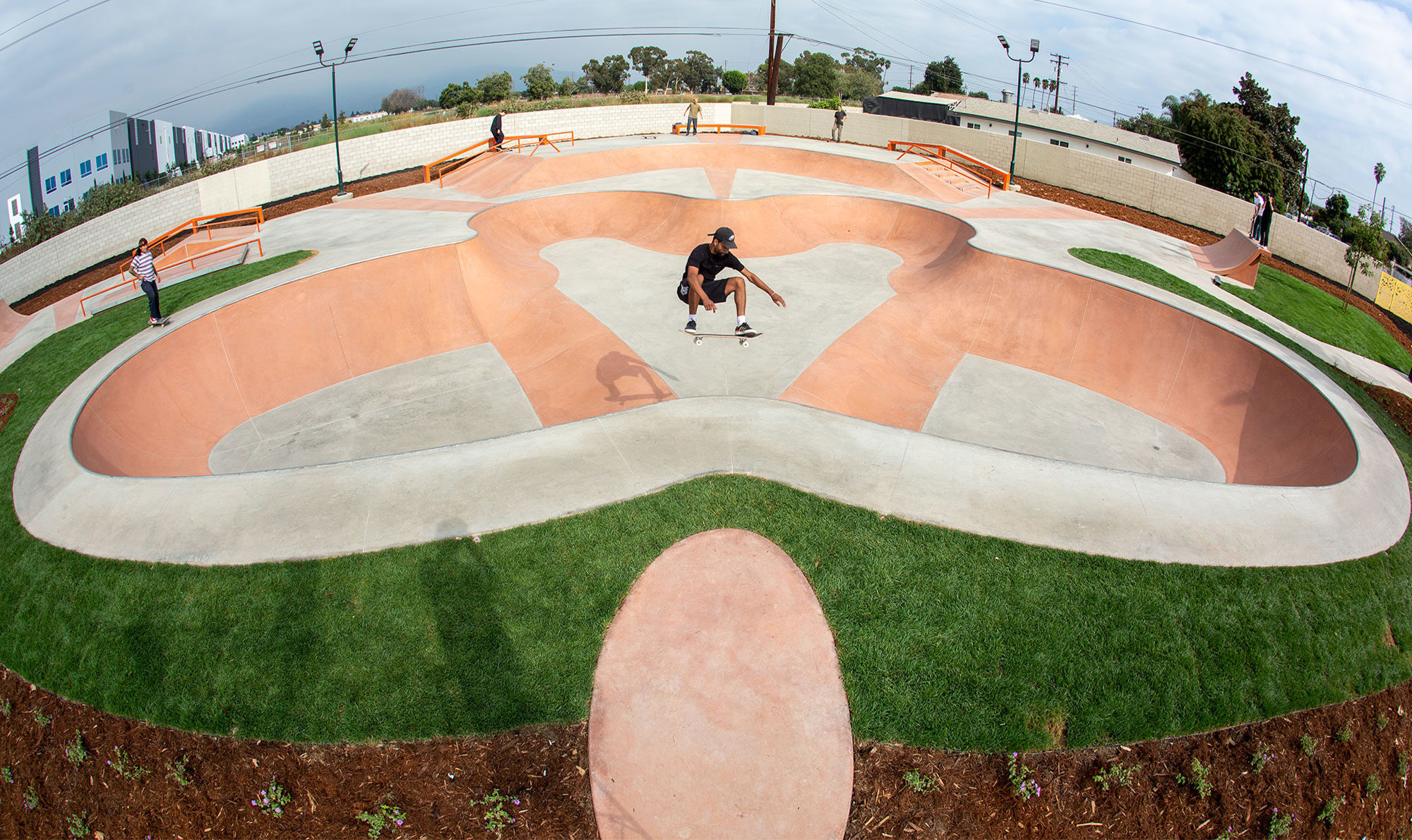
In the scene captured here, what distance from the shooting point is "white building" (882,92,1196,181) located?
4825 centimetres

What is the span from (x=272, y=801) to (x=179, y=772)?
1.01 metres

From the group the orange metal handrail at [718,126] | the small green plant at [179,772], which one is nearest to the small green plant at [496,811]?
the small green plant at [179,772]

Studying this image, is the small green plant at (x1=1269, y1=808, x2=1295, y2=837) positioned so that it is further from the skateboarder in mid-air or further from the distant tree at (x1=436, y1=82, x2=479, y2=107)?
the distant tree at (x1=436, y1=82, x2=479, y2=107)

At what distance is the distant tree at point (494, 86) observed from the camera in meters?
62.9

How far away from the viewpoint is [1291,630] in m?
7.14

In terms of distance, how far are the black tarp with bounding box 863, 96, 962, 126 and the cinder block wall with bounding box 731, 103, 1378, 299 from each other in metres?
23.6

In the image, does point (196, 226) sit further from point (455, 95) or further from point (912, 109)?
point (912, 109)

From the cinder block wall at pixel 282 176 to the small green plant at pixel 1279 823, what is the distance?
1226 inches

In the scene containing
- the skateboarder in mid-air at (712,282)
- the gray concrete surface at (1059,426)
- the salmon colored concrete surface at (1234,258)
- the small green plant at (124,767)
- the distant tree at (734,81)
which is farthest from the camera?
the distant tree at (734,81)

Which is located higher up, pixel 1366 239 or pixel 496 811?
pixel 1366 239

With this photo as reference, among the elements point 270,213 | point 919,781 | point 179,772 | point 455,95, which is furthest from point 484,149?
point 455,95

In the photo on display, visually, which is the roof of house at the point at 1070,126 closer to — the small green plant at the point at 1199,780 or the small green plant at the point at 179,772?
the small green plant at the point at 1199,780

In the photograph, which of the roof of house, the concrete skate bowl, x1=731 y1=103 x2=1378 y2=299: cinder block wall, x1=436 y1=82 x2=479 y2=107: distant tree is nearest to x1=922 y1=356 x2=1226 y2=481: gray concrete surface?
the concrete skate bowl

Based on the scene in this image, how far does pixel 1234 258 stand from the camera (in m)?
18.5
